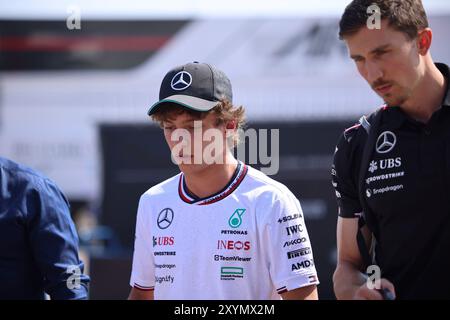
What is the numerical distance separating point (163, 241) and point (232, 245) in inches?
11.3

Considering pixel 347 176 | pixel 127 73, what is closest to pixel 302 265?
pixel 347 176

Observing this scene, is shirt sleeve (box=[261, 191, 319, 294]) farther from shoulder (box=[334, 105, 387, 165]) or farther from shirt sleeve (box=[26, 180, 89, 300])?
shirt sleeve (box=[26, 180, 89, 300])

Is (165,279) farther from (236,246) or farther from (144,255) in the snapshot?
(236,246)

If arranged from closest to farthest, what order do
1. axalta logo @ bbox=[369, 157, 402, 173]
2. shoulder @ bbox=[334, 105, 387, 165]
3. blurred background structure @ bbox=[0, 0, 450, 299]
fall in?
axalta logo @ bbox=[369, 157, 402, 173] → shoulder @ bbox=[334, 105, 387, 165] → blurred background structure @ bbox=[0, 0, 450, 299]

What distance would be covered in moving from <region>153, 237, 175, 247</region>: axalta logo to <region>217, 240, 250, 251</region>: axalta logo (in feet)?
0.64

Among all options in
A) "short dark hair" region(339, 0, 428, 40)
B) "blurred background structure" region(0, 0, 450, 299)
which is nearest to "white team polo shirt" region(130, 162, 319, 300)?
"short dark hair" region(339, 0, 428, 40)

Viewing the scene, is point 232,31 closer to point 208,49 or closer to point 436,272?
point 208,49

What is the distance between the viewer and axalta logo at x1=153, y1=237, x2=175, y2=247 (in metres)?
3.08

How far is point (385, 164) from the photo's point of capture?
2.79 meters

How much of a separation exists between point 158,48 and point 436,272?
43.8ft

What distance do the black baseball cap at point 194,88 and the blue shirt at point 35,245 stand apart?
21.0 inches

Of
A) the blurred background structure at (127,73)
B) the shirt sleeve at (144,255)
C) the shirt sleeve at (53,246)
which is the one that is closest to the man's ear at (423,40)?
the shirt sleeve at (144,255)

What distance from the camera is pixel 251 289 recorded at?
2949 mm

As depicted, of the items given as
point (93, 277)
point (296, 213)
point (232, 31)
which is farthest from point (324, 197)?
point (232, 31)
